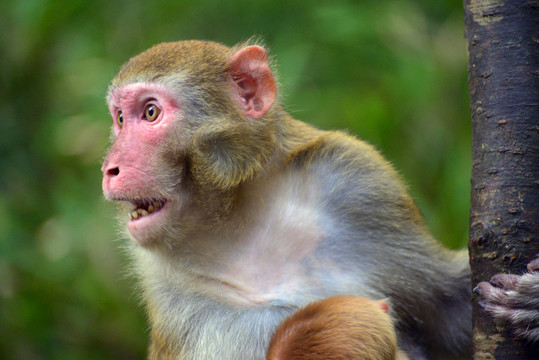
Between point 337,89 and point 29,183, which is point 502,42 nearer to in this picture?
point 337,89

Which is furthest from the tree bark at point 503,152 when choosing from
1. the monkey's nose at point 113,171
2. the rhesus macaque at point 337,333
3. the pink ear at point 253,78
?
the monkey's nose at point 113,171

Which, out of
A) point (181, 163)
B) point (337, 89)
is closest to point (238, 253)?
point (181, 163)

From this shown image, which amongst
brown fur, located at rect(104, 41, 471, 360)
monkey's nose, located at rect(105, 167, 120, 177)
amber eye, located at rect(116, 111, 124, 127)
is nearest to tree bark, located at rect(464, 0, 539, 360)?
brown fur, located at rect(104, 41, 471, 360)

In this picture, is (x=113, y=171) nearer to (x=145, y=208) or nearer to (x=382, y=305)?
(x=145, y=208)

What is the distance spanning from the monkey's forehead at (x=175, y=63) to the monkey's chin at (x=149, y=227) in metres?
0.75

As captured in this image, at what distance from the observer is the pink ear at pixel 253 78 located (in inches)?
157

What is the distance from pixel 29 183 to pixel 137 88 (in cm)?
375

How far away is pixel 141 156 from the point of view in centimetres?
364

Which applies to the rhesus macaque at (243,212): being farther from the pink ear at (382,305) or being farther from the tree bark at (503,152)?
the tree bark at (503,152)

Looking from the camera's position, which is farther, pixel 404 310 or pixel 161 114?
pixel 404 310

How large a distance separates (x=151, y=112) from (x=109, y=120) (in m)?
2.51

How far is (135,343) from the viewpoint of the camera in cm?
683

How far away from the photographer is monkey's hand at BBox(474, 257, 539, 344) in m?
2.97

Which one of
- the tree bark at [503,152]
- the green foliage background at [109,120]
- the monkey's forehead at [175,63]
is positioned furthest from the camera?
the green foliage background at [109,120]
